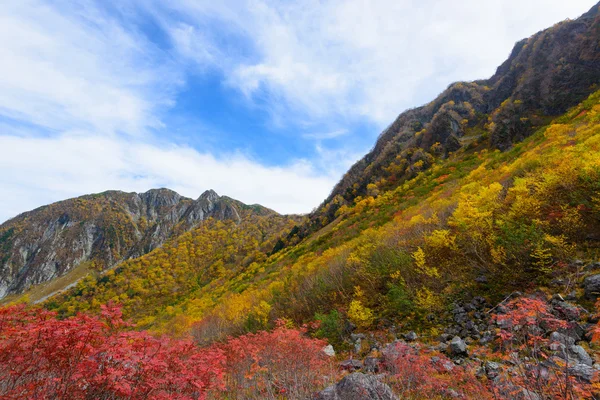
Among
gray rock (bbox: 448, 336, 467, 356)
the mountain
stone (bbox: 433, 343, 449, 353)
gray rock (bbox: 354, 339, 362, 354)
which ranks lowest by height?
gray rock (bbox: 354, 339, 362, 354)

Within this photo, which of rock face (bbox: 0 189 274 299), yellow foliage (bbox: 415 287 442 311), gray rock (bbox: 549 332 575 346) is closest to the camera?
gray rock (bbox: 549 332 575 346)

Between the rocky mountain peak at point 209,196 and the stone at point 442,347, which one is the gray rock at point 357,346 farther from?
the rocky mountain peak at point 209,196

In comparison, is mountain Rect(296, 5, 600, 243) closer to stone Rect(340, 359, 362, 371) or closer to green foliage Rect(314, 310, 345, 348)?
green foliage Rect(314, 310, 345, 348)

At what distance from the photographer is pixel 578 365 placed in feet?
11.1

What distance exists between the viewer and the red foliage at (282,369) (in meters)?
5.33

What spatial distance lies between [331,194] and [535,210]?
58.7 metres

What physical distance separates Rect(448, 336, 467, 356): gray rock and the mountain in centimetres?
3601

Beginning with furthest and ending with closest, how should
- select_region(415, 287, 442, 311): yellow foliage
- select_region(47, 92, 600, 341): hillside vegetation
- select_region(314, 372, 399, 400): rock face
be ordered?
select_region(415, 287, 442, 311): yellow foliage, select_region(47, 92, 600, 341): hillside vegetation, select_region(314, 372, 399, 400): rock face

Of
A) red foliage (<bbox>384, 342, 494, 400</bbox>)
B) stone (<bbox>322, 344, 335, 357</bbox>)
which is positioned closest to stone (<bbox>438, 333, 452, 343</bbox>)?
red foliage (<bbox>384, 342, 494, 400</bbox>)

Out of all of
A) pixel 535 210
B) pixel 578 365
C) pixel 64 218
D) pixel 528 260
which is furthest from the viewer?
pixel 64 218

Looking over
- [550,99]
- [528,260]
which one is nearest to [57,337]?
[528,260]

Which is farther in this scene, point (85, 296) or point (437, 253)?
point (85, 296)

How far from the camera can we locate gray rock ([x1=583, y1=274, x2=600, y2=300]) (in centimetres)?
464

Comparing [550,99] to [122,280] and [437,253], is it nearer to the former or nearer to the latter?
[437,253]
